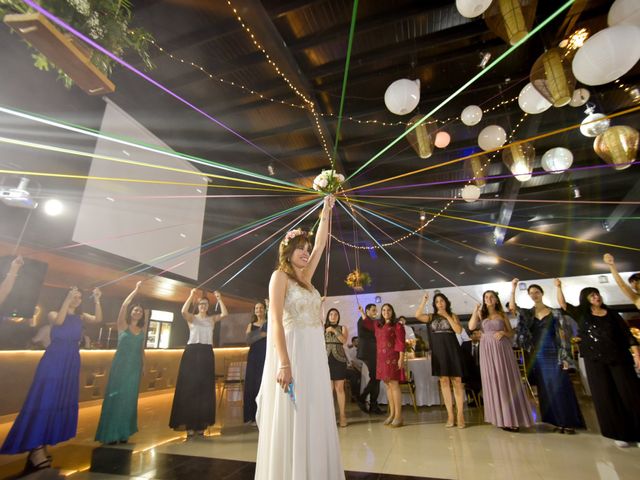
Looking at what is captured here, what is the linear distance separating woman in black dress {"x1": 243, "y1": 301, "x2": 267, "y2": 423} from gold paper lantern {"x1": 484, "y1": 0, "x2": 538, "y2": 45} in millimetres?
4748

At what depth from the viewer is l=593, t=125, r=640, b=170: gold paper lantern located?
3.47 m

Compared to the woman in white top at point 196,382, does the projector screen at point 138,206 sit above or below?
above

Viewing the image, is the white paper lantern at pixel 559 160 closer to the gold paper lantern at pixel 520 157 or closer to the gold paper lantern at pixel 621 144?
the gold paper lantern at pixel 520 157

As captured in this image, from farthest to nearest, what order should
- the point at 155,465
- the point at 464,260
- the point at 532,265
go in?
the point at 464,260
the point at 532,265
the point at 155,465

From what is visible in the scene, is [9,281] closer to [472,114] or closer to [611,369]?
[472,114]

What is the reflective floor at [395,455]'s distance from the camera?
2.68 meters

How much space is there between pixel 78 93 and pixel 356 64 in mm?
4177

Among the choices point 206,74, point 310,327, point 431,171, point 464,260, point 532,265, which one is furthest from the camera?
point 464,260

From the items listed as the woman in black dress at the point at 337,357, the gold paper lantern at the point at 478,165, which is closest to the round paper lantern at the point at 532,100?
the gold paper lantern at the point at 478,165

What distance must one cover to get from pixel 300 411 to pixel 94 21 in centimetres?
280

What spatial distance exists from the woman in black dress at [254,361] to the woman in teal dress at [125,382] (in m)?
1.57

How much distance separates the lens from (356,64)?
14.6ft

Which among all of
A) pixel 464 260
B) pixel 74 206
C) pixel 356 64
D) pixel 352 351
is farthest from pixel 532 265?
pixel 74 206

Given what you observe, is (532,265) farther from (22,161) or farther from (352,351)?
(22,161)
